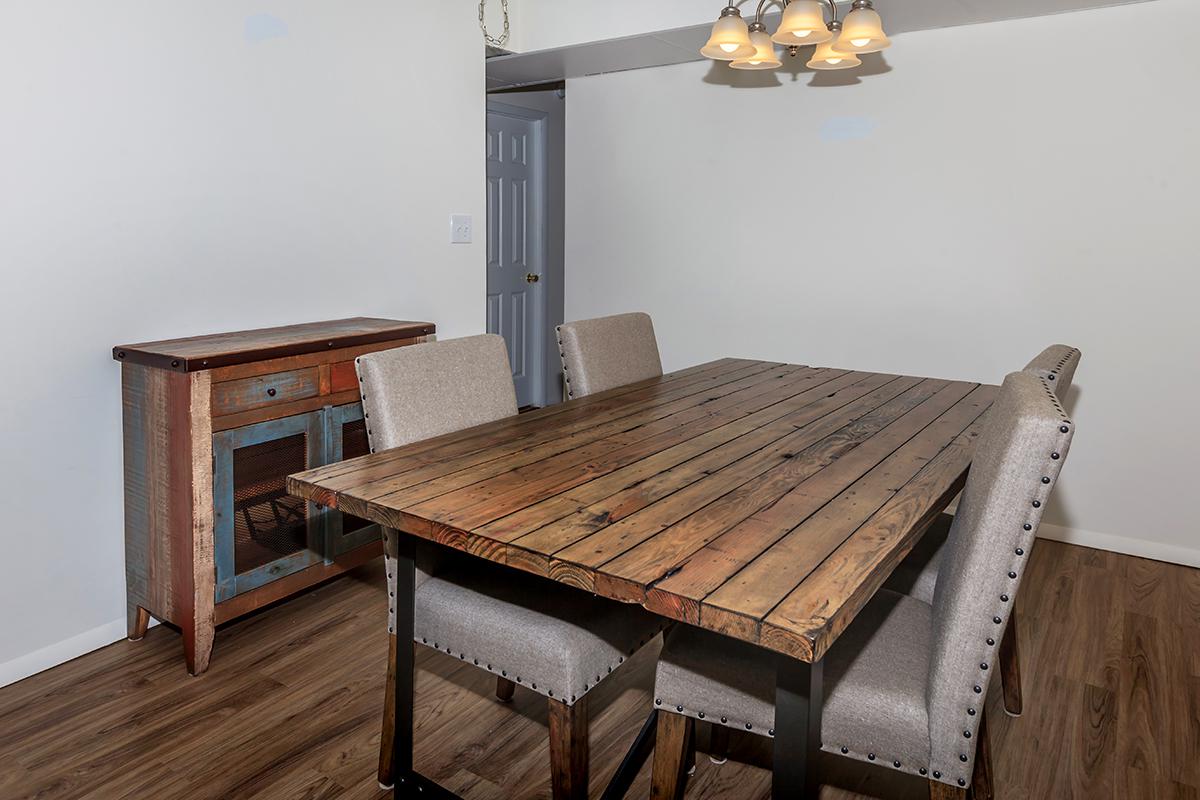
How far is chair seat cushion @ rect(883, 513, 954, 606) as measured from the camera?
1.88 m

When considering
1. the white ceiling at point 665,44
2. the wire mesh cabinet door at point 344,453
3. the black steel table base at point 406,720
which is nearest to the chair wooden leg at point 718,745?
the black steel table base at point 406,720

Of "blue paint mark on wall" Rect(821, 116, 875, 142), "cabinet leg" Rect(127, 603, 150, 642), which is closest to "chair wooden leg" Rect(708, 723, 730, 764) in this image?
"cabinet leg" Rect(127, 603, 150, 642)

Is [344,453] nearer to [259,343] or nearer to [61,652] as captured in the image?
[259,343]

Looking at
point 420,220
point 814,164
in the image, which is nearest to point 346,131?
point 420,220

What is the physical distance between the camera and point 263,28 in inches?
107

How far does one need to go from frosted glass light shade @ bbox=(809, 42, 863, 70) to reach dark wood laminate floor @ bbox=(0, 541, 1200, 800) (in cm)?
189

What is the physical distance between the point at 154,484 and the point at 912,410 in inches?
83.8

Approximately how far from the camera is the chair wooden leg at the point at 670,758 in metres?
1.47

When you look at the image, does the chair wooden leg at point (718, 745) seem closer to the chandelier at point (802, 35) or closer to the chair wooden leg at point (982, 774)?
the chair wooden leg at point (982, 774)

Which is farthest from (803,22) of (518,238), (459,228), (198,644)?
(518,238)

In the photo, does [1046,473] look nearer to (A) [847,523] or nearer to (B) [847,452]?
(A) [847,523]

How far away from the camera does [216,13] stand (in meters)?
2.57

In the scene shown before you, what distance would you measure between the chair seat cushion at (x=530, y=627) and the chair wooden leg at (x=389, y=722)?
10 centimetres

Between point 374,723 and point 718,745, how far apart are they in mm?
850
